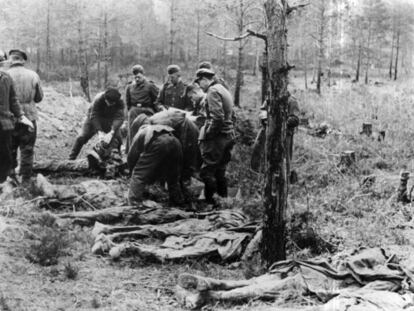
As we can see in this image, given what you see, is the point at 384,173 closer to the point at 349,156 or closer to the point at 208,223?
the point at 349,156

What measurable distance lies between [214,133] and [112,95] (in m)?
2.78

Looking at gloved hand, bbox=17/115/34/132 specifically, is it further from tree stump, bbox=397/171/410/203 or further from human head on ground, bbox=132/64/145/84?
tree stump, bbox=397/171/410/203

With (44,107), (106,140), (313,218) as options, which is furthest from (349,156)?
(44,107)

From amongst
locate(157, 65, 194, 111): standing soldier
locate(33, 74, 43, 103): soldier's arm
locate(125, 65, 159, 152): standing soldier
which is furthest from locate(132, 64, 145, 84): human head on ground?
locate(33, 74, 43, 103): soldier's arm

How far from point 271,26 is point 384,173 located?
5.81 meters

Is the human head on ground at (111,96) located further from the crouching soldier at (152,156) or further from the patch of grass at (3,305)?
the patch of grass at (3,305)

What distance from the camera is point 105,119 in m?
9.62

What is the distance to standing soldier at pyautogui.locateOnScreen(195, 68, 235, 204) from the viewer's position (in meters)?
7.01

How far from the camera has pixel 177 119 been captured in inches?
273

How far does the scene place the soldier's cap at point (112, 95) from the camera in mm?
9047

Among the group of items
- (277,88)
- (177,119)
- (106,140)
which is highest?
(277,88)

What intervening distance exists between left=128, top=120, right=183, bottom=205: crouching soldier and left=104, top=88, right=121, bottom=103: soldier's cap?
8.29ft

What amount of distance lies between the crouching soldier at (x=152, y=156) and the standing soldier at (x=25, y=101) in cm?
193

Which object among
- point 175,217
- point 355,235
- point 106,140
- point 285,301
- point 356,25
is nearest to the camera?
point 285,301
